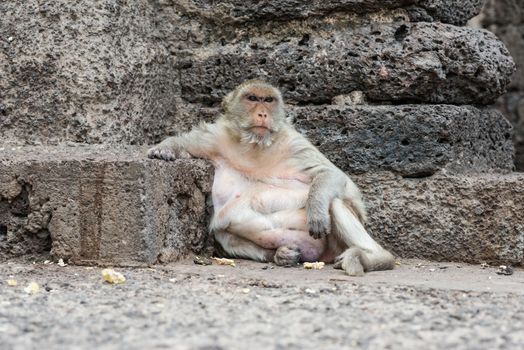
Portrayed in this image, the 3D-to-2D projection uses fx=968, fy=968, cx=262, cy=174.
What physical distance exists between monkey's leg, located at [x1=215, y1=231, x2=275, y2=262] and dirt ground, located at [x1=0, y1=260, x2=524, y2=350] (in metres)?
0.38

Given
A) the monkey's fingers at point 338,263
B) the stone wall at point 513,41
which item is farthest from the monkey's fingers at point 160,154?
the stone wall at point 513,41

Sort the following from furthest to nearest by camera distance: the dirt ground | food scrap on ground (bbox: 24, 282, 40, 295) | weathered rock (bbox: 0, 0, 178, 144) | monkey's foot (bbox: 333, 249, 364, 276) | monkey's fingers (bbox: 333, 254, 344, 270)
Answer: weathered rock (bbox: 0, 0, 178, 144)
monkey's fingers (bbox: 333, 254, 344, 270)
monkey's foot (bbox: 333, 249, 364, 276)
food scrap on ground (bbox: 24, 282, 40, 295)
the dirt ground

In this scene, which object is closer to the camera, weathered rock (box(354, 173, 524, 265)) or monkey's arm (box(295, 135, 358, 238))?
monkey's arm (box(295, 135, 358, 238))

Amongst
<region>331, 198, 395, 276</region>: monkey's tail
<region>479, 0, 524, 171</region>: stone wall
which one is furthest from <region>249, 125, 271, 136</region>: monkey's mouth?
<region>479, 0, 524, 171</region>: stone wall

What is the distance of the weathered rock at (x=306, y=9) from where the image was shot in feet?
20.2

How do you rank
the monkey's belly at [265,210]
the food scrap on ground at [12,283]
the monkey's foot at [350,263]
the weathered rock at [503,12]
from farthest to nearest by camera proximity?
the weathered rock at [503,12]
the monkey's belly at [265,210]
the monkey's foot at [350,263]
the food scrap on ground at [12,283]

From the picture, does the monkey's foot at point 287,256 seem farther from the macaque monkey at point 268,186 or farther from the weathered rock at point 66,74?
the weathered rock at point 66,74

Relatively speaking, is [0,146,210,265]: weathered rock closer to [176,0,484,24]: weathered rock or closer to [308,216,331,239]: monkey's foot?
[308,216,331,239]: monkey's foot

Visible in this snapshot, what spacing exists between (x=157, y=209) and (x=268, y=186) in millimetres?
888

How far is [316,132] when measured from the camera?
20.3 feet

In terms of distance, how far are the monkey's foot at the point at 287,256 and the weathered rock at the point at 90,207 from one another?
584 millimetres

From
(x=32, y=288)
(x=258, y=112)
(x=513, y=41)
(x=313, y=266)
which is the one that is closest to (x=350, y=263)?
(x=313, y=266)

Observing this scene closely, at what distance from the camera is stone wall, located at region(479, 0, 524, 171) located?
9.25m

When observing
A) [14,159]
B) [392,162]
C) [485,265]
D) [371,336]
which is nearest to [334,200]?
[392,162]
